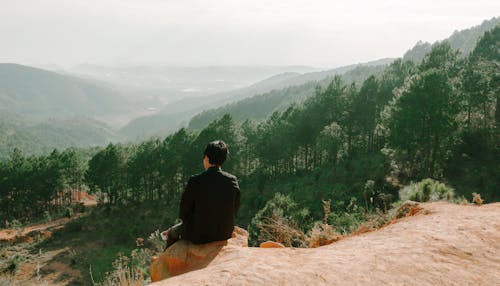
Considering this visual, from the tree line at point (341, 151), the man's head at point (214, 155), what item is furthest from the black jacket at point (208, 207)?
the tree line at point (341, 151)

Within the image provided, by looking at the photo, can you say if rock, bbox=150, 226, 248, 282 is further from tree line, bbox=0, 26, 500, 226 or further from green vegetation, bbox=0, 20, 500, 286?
tree line, bbox=0, 26, 500, 226

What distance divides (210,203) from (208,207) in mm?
79

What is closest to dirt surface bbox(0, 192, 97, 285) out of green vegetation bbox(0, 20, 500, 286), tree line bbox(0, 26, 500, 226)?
green vegetation bbox(0, 20, 500, 286)

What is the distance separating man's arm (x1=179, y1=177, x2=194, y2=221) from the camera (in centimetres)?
607

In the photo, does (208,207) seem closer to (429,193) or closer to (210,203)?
(210,203)

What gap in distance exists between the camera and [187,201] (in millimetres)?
6090

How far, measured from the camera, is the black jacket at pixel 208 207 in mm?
5965

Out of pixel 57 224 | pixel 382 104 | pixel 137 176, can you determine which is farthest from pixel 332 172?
pixel 57 224

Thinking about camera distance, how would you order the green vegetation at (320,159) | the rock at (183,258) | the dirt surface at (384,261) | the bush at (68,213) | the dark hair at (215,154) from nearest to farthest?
1. the dirt surface at (384,261)
2. the rock at (183,258)
3. the dark hair at (215,154)
4. the green vegetation at (320,159)
5. the bush at (68,213)

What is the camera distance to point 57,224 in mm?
56438

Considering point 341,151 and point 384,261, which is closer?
point 384,261

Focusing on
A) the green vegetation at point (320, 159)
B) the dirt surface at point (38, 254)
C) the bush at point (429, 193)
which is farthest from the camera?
the dirt surface at point (38, 254)

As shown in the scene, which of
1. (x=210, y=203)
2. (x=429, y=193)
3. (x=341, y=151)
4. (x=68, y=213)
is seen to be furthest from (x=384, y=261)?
(x=68, y=213)

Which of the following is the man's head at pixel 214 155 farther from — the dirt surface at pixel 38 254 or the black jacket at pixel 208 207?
the dirt surface at pixel 38 254
